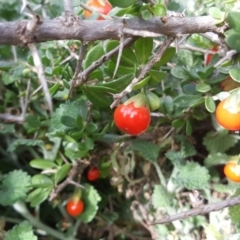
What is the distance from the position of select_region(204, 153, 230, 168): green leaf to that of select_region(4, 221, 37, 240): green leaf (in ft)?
1.20

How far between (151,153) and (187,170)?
0.08 metres

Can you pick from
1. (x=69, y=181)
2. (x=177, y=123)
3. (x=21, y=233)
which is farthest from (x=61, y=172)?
(x=177, y=123)

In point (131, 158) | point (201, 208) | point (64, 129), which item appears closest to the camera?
point (201, 208)

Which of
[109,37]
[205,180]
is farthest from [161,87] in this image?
[109,37]

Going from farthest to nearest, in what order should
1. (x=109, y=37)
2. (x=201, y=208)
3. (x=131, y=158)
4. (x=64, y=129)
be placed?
(x=131, y=158) < (x=64, y=129) < (x=201, y=208) < (x=109, y=37)

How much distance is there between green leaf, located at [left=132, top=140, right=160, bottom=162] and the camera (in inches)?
30.9

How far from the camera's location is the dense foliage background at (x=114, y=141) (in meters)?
0.65

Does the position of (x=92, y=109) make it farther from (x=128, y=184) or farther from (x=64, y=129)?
(x=128, y=184)

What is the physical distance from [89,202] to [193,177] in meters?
0.22

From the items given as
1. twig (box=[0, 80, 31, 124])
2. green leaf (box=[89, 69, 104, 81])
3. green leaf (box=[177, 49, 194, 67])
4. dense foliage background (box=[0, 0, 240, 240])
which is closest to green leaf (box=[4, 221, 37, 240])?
dense foliage background (box=[0, 0, 240, 240])

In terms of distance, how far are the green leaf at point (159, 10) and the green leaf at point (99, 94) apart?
129 mm

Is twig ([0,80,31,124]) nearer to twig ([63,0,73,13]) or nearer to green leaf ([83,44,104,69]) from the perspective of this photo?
green leaf ([83,44,104,69])

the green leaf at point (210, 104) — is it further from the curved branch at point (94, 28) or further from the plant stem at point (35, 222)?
the plant stem at point (35, 222)

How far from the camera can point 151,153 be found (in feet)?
2.60
